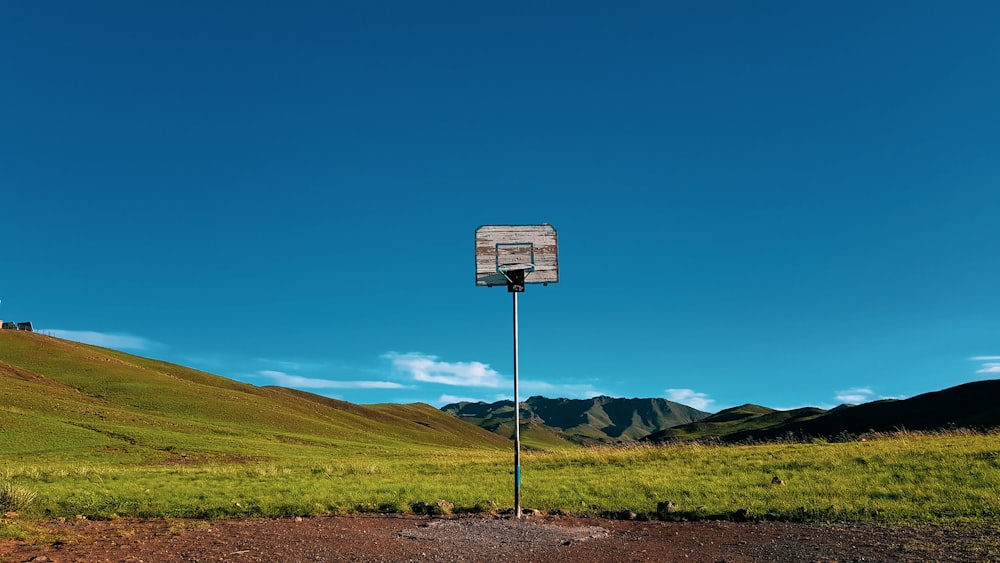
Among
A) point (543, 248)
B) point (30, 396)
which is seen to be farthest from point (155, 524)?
point (30, 396)

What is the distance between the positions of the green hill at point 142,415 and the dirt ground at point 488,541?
4565 cm

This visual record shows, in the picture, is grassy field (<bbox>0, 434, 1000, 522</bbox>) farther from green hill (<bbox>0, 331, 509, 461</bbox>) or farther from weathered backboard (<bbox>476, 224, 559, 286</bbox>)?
green hill (<bbox>0, 331, 509, 461</bbox>)

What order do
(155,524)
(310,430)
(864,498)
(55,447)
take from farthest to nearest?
(310,430) < (55,447) < (864,498) < (155,524)

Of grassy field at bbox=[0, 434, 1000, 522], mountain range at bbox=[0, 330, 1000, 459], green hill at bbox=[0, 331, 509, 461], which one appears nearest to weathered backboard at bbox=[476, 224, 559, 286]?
grassy field at bbox=[0, 434, 1000, 522]

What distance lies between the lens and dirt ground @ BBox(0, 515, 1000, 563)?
12523 millimetres

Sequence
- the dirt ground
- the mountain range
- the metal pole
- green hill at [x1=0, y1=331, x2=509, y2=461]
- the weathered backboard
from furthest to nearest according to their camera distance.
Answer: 1. the mountain range
2. green hill at [x1=0, y1=331, x2=509, y2=461]
3. the weathered backboard
4. the metal pole
5. the dirt ground

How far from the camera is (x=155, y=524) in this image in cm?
1672

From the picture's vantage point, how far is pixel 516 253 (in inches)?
782

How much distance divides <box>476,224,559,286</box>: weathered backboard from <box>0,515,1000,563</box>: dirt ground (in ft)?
22.2

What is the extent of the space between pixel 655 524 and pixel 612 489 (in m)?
6.40

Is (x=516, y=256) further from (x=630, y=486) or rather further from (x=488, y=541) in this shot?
(x=630, y=486)

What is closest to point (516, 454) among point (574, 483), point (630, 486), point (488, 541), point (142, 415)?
point (488, 541)

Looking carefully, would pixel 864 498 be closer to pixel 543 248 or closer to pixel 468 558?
pixel 543 248

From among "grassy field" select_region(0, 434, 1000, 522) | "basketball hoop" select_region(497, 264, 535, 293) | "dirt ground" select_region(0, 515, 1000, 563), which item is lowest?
→ "dirt ground" select_region(0, 515, 1000, 563)
